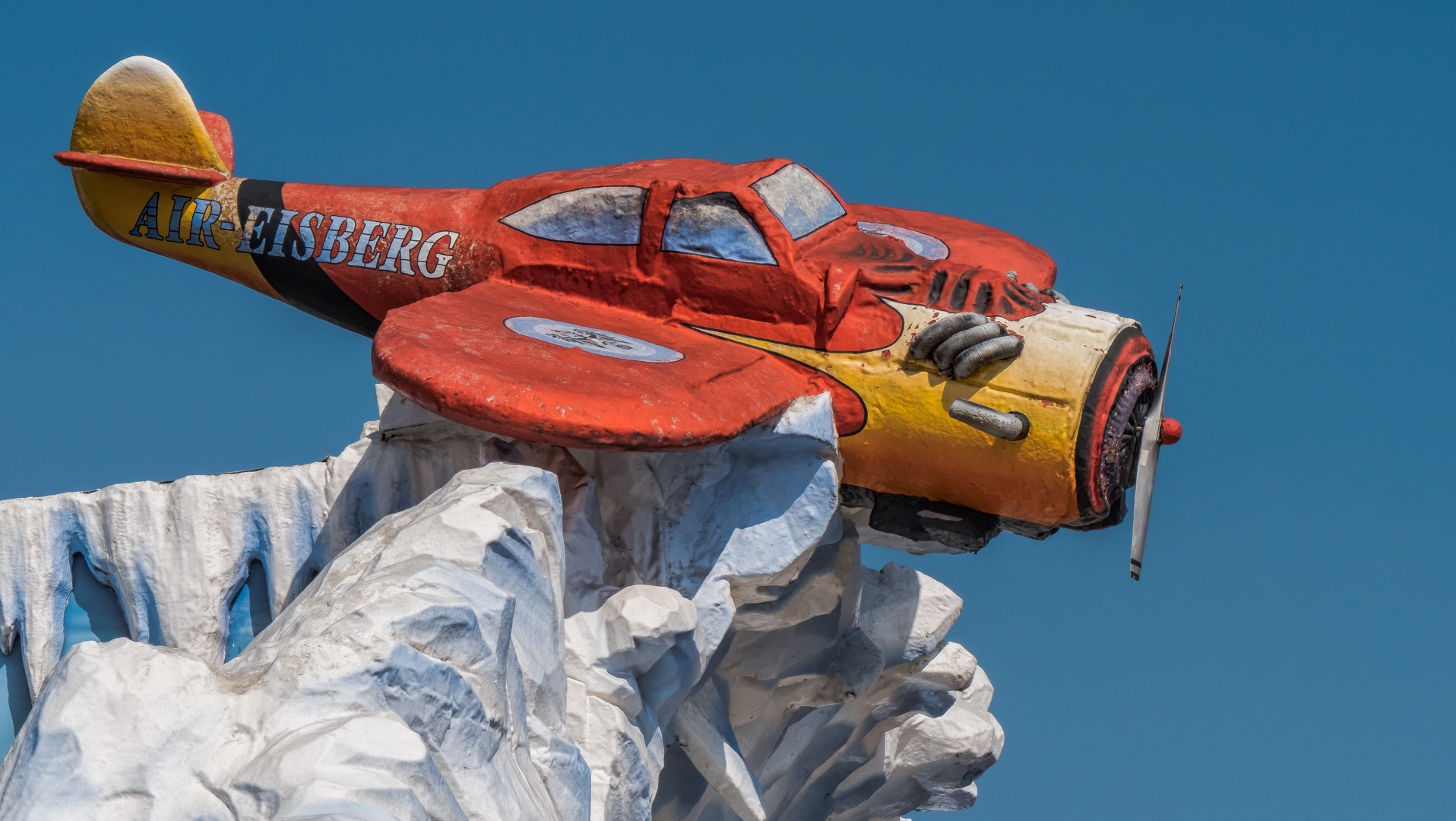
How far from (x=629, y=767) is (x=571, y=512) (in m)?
0.92

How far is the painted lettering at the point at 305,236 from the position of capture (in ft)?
21.2

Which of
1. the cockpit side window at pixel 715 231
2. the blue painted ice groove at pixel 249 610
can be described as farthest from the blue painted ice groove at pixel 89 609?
the cockpit side window at pixel 715 231

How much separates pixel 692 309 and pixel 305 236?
184 centimetres

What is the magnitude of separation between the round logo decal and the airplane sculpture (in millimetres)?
19

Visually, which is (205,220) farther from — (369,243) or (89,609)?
(89,609)

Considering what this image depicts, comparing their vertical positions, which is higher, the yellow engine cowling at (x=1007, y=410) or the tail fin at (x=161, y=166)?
the tail fin at (x=161, y=166)

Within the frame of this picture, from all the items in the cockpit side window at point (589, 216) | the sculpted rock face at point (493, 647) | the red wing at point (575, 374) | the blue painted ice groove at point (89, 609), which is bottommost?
the blue painted ice groove at point (89, 609)

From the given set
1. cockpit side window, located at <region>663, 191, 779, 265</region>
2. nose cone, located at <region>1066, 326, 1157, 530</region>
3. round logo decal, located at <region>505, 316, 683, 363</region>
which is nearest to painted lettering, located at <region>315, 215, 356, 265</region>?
round logo decal, located at <region>505, 316, 683, 363</region>

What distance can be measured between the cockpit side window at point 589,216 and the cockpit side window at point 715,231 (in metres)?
0.16

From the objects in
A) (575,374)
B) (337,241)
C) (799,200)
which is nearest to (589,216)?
(799,200)

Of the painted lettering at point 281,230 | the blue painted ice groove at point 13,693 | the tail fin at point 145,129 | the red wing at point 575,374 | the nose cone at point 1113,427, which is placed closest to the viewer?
the red wing at point 575,374

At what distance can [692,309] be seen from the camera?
5.90 m

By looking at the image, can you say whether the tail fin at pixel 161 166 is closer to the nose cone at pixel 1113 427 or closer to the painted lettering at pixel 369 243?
the painted lettering at pixel 369 243

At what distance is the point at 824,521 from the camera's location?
18.3 feet
